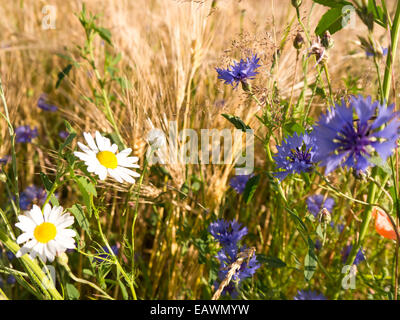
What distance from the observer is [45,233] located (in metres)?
0.52

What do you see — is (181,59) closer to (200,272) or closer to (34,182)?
(200,272)

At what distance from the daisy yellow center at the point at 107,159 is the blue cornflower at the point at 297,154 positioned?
241mm

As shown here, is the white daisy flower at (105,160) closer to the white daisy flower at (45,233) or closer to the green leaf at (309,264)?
the white daisy flower at (45,233)

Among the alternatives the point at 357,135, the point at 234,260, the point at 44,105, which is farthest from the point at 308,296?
the point at 44,105

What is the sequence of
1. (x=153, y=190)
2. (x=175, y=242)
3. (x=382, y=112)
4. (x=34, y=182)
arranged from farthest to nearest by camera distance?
(x=34, y=182) → (x=175, y=242) → (x=153, y=190) → (x=382, y=112)

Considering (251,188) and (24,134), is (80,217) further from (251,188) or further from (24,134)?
(24,134)

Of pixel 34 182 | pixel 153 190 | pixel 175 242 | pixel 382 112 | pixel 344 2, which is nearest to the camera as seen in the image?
pixel 382 112

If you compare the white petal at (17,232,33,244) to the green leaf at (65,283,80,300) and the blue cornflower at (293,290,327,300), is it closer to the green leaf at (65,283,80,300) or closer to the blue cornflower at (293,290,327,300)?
the green leaf at (65,283,80,300)

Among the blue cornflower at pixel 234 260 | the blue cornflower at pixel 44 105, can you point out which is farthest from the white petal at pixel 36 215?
the blue cornflower at pixel 44 105

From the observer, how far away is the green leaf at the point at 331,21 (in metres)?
0.59

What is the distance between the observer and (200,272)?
0.87 m

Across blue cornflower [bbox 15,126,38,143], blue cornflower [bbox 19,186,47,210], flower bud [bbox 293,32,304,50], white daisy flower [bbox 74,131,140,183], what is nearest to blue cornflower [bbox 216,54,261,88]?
flower bud [bbox 293,32,304,50]
